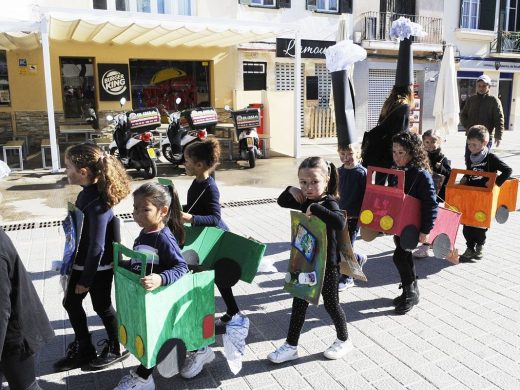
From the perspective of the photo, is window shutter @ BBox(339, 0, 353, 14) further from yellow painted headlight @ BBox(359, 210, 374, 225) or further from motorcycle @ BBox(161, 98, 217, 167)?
yellow painted headlight @ BBox(359, 210, 374, 225)

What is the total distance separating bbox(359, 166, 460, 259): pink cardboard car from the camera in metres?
3.78

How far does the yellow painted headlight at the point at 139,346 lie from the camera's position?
8.55 ft

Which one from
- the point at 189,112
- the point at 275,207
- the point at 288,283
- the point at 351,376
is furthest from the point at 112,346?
the point at 189,112

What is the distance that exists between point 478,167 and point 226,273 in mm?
2933

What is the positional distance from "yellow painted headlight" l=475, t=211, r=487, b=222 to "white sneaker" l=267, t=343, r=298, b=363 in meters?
2.53

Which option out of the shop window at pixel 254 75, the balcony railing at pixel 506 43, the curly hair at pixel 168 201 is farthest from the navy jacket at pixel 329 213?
the balcony railing at pixel 506 43

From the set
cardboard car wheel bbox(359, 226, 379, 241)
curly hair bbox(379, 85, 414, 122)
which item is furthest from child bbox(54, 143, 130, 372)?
curly hair bbox(379, 85, 414, 122)

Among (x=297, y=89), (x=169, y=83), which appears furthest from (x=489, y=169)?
(x=169, y=83)

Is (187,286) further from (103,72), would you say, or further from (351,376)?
(103,72)

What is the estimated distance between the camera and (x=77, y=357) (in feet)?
10.3

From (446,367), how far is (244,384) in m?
1.24

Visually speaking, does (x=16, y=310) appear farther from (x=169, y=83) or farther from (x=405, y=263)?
(x=169, y=83)

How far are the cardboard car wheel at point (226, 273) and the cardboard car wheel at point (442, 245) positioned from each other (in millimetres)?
1715

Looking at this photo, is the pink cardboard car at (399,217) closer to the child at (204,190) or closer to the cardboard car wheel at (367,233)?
the cardboard car wheel at (367,233)
